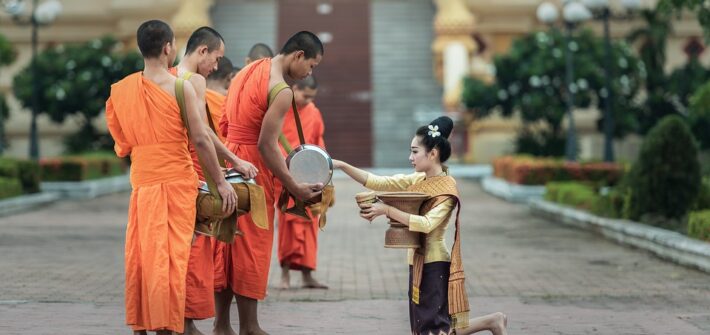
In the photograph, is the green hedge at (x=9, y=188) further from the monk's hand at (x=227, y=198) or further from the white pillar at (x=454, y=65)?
the white pillar at (x=454, y=65)

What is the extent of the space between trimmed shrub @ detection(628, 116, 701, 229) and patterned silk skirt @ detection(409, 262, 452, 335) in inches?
327

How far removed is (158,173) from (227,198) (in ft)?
1.38

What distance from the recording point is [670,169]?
53.0ft

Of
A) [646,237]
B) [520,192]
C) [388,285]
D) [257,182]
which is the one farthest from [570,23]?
[257,182]

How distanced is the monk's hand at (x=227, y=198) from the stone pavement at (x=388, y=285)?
153cm

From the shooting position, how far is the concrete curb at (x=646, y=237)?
13835 mm

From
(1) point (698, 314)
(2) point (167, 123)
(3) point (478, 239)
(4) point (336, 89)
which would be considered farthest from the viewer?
(4) point (336, 89)

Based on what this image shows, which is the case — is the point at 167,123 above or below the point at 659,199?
above

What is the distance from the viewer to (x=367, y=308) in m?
11.1

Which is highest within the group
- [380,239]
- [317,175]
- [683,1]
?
[683,1]

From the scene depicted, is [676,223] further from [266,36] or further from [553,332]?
[266,36]

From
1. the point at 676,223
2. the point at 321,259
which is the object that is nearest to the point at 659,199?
the point at 676,223

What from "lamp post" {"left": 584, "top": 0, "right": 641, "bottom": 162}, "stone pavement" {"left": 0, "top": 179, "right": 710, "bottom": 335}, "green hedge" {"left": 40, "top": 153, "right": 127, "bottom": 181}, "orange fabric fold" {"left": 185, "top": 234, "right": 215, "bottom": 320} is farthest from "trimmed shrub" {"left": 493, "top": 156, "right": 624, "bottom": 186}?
"orange fabric fold" {"left": 185, "top": 234, "right": 215, "bottom": 320}

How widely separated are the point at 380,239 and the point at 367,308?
6.80 metres
